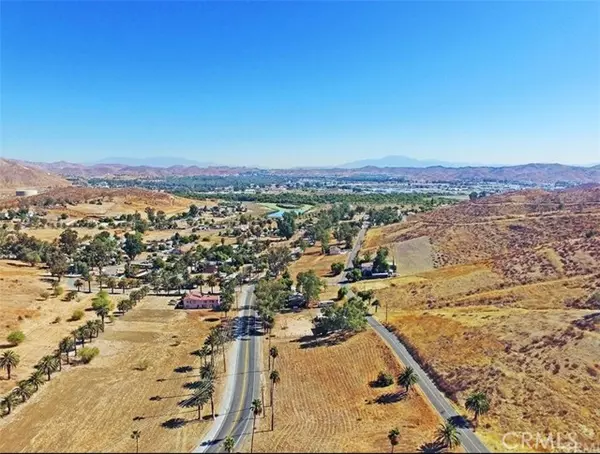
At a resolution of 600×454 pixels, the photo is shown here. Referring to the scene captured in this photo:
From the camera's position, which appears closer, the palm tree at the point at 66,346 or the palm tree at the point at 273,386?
the palm tree at the point at 273,386

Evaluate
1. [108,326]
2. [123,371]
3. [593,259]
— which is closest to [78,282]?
[108,326]

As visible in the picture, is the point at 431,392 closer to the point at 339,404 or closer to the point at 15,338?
the point at 339,404

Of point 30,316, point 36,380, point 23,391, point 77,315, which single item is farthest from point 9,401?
point 30,316

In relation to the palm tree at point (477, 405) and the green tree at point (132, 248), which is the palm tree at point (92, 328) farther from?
the green tree at point (132, 248)

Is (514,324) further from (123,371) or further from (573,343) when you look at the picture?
(123,371)

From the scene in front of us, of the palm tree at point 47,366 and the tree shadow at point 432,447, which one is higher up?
the tree shadow at point 432,447

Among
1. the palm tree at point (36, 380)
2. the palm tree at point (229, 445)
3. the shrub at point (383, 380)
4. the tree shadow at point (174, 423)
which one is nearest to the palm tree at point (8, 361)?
the palm tree at point (36, 380)
